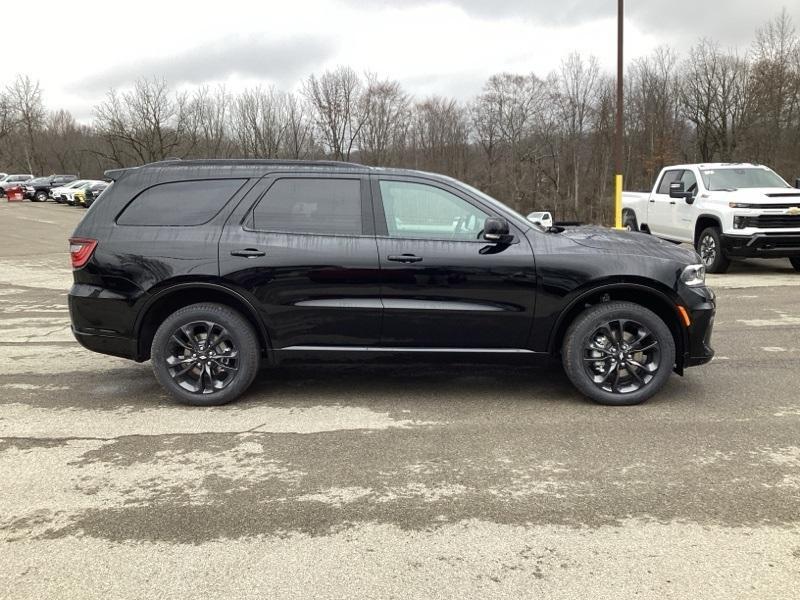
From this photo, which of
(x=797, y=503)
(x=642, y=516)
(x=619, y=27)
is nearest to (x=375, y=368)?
(x=642, y=516)

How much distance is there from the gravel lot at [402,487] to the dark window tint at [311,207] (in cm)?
139

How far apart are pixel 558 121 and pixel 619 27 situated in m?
37.3

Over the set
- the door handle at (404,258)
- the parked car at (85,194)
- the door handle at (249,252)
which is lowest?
the door handle at (404,258)

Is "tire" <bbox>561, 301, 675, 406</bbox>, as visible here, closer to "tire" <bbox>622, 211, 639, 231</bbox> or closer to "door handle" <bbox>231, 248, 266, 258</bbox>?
"door handle" <bbox>231, 248, 266, 258</bbox>

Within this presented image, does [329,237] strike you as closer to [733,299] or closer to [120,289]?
[120,289]

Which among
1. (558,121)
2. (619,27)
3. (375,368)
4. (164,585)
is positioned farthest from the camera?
(558,121)

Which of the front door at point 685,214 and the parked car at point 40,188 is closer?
the front door at point 685,214

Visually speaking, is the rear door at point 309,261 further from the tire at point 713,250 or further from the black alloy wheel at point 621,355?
the tire at point 713,250

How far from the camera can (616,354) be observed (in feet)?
15.8

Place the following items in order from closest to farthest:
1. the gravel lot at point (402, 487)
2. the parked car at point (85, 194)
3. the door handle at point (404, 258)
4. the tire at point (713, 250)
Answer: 1. the gravel lot at point (402, 487)
2. the door handle at point (404, 258)
3. the tire at point (713, 250)
4. the parked car at point (85, 194)

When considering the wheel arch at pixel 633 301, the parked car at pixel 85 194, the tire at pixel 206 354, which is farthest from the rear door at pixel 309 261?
the parked car at pixel 85 194

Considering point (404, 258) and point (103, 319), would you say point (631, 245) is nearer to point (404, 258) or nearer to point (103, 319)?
point (404, 258)

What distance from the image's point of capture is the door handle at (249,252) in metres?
4.77

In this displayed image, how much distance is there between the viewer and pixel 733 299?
9.32m
